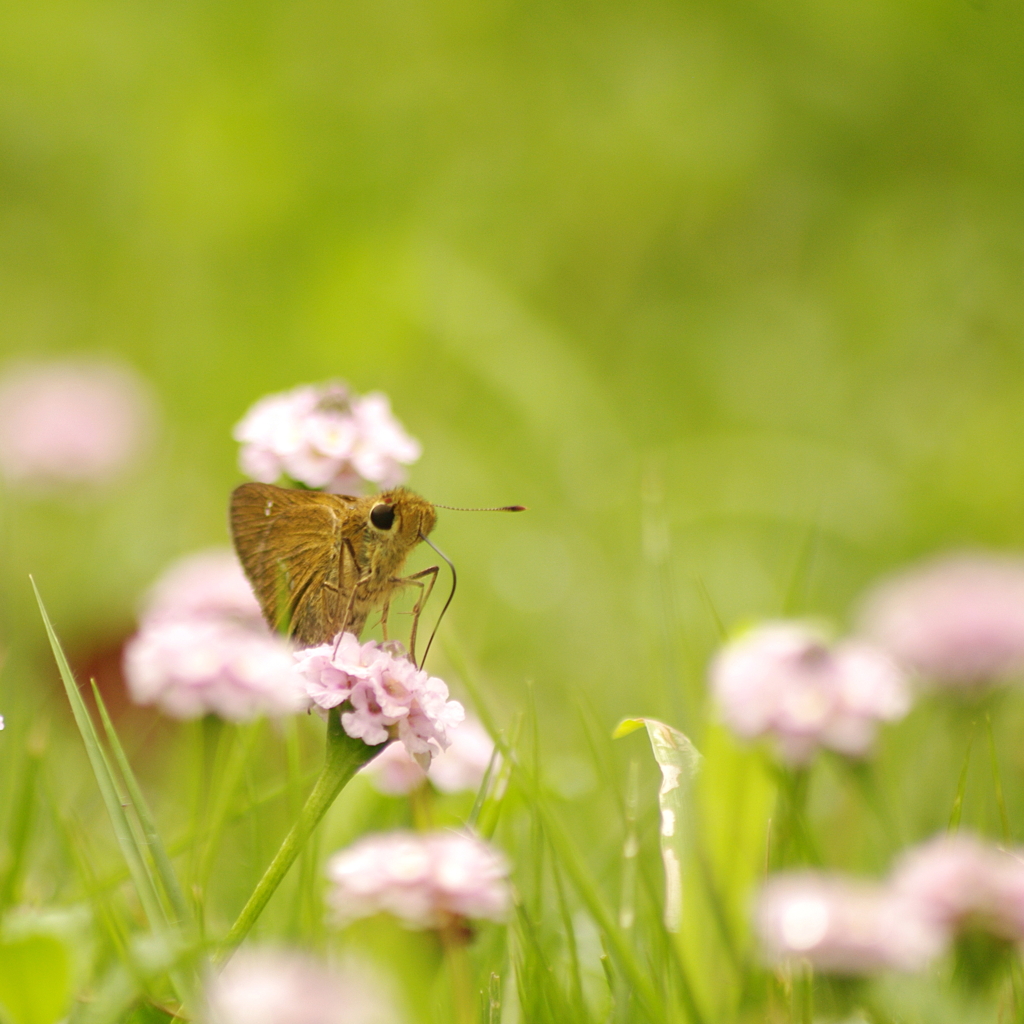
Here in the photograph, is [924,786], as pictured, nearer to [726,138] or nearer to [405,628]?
[405,628]

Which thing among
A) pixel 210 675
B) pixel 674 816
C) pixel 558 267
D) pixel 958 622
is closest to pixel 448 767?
pixel 210 675

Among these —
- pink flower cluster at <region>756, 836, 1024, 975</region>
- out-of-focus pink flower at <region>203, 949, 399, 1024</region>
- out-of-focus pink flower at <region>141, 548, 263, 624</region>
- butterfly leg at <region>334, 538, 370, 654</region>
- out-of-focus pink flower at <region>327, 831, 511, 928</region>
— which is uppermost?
out-of-focus pink flower at <region>141, 548, 263, 624</region>

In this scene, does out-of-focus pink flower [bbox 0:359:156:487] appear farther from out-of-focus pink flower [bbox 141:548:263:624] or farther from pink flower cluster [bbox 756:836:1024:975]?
pink flower cluster [bbox 756:836:1024:975]

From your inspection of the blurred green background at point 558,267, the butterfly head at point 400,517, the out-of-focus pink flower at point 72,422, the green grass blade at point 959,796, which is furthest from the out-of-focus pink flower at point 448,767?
the out-of-focus pink flower at point 72,422

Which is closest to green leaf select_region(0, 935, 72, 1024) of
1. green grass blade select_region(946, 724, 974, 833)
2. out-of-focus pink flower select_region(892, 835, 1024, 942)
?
out-of-focus pink flower select_region(892, 835, 1024, 942)

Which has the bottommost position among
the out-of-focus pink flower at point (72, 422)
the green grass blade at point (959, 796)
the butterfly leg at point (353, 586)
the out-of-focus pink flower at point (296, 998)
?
the out-of-focus pink flower at point (296, 998)

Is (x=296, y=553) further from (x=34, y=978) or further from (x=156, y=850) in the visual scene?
(x=34, y=978)

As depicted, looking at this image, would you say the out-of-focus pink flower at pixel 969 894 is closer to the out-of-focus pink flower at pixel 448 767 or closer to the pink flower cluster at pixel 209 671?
the out-of-focus pink flower at pixel 448 767
